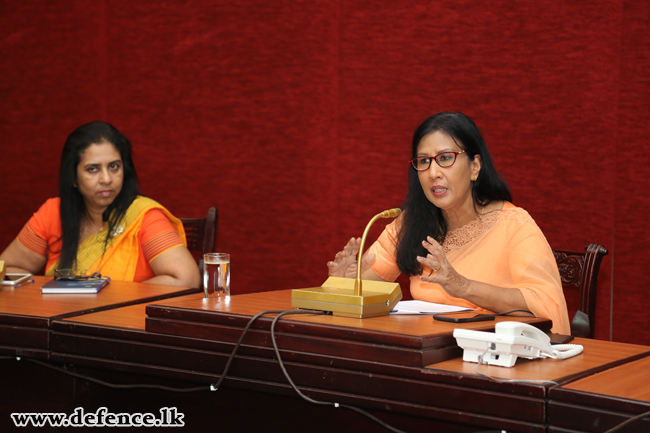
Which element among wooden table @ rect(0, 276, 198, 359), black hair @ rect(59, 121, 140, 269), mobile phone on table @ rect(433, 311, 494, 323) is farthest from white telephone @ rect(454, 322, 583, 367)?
black hair @ rect(59, 121, 140, 269)

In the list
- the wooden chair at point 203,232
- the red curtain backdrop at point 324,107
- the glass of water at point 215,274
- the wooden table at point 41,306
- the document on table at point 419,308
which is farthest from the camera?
the wooden chair at point 203,232

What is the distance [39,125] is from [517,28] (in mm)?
2736

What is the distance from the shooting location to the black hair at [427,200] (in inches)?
82.5

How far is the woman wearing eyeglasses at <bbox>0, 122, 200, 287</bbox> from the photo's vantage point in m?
2.65

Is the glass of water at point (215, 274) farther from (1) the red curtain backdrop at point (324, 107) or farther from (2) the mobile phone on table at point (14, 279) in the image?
(1) the red curtain backdrop at point (324, 107)

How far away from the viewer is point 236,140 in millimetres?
3588

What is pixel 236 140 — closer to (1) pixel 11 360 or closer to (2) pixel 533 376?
(1) pixel 11 360

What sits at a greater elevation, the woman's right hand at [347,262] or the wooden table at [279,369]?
the woman's right hand at [347,262]

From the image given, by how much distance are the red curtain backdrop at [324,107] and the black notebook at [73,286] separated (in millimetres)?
1389

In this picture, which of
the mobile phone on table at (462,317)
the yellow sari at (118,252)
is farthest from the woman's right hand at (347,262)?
the yellow sari at (118,252)

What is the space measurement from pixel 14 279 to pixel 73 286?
376 mm

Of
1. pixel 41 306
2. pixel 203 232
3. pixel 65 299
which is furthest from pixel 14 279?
pixel 203 232

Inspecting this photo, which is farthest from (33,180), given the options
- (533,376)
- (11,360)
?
(533,376)

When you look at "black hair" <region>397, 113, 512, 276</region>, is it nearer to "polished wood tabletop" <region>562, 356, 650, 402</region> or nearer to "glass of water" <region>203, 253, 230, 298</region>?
"glass of water" <region>203, 253, 230, 298</region>
